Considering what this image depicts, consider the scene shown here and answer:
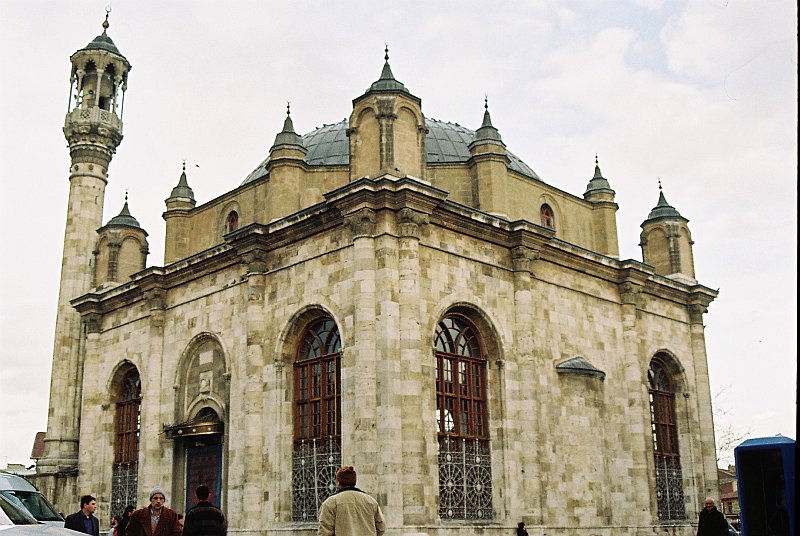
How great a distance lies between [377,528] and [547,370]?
1416 centimetres

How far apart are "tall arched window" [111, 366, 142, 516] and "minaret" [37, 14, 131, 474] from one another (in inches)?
114

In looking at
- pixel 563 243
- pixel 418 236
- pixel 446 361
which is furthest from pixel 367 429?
pixel 563 243

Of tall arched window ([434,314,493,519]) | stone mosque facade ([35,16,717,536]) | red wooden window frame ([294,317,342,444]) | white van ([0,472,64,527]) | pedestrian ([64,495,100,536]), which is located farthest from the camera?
red wooden window frame ([294,317,342,444])

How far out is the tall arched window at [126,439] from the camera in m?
25.6

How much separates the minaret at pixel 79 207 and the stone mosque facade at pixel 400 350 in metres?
0.79

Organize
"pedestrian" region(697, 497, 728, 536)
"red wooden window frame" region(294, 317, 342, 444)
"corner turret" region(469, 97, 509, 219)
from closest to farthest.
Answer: "pedestrian" region(697, 497, 728, 536) → "red wooden window frame" region(294, 317, 342, 444) → "corner turret" region(469, 97, 509, 219)

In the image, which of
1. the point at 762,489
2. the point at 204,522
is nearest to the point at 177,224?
the point at 204,522

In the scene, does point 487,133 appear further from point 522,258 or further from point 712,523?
point 712,523

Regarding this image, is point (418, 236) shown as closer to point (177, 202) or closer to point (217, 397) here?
point (217, 397)

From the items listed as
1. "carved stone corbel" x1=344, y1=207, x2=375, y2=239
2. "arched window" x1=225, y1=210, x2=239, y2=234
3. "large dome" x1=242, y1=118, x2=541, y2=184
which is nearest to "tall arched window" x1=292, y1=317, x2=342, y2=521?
"carved stone corbel" x1=344, y1=207, x2=375, y2=239

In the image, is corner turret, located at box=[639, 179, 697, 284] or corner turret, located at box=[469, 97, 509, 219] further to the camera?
corner turret, located at box=[639, 179, 697, 284]

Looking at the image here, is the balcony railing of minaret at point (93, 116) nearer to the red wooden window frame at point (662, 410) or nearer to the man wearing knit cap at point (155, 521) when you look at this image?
the red wooden window frame at point (662, 410)

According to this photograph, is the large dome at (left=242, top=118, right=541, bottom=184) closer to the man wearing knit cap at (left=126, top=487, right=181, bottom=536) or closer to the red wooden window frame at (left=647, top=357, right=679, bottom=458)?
the red wooden window frame at (left=647, top=357, right=679, bottom=458)

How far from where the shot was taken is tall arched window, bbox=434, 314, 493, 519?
755 inches
